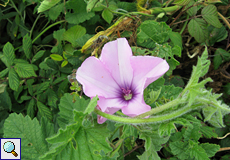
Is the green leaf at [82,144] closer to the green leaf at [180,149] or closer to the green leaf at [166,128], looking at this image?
the green leaf at [166,128]

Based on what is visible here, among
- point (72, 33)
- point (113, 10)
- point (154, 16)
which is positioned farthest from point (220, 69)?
point (72, 33)

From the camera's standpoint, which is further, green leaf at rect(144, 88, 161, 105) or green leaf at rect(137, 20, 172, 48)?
green leaf at rect(137, 20, 172, 48)

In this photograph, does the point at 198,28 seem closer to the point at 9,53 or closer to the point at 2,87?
the point at 9,53

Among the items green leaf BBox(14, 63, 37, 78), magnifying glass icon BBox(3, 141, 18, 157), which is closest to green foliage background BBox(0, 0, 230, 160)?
green leaf BBox(14, 63, 37, 78)

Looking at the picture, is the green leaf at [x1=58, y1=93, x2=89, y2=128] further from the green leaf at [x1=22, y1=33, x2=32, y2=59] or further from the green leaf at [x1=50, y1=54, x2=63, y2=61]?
the green leaf at [x1=22, y1=33, x2=32, y2=59]

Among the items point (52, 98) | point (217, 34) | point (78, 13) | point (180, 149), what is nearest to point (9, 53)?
point (52, 98)

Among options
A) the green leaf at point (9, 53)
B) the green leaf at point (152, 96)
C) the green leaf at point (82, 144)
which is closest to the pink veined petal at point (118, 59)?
the green leaf at point (152, 96)

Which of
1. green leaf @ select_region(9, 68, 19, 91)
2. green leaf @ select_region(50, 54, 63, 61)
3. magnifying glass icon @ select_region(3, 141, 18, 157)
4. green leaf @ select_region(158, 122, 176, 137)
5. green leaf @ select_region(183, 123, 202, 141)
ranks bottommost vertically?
magnifying glass icon @ select_region(3, 141, 18, 157)
